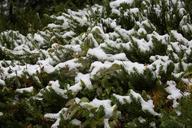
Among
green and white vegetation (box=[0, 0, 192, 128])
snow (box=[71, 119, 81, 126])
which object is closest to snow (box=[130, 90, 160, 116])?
green and white vegetation (box=[0, 0, 192, 128])

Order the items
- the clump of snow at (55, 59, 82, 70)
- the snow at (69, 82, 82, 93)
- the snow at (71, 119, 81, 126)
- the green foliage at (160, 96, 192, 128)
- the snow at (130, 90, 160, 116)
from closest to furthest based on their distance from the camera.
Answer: the green foliage at (160, 96, 192, 128), the snow at (130, 90, 160, 116), the snow at (71, 119, 81, 126), the snow at (69, 82, 82, 93), the clump of snow at (55, 59, 82, 70)

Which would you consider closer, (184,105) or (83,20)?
(184,105)

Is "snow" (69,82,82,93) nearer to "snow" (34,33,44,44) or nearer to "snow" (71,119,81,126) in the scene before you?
"snow" (71,119,81,126)

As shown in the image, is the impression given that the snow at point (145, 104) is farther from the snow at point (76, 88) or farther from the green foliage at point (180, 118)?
the snow at point (76, 88)

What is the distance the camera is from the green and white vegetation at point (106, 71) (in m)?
3.68

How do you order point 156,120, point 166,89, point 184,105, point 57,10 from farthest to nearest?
point 57,10, point 166,89, point 156,120, point 184,105

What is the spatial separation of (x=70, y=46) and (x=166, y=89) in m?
1.64

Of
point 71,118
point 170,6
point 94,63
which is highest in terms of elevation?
point 170,6

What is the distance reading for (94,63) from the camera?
4.35 metres

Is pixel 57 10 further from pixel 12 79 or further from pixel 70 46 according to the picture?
pixel 12 79

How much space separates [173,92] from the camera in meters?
3.79

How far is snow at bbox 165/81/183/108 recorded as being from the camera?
370cm

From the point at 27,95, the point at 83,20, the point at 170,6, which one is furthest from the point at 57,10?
the point at 27,95

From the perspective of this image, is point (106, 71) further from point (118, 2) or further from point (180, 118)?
point (118, 2)
